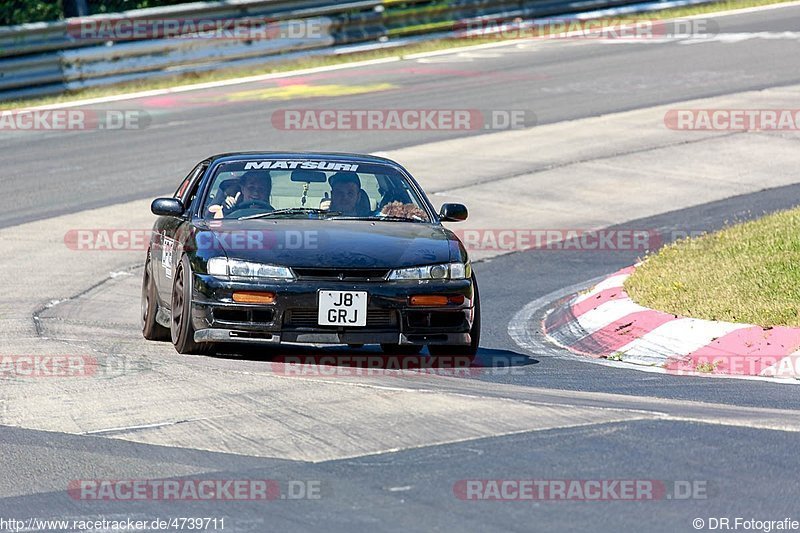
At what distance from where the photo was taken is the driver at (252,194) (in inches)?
392

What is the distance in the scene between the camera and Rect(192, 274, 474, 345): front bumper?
8.73m

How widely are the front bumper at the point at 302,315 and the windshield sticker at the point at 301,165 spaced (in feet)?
4.85

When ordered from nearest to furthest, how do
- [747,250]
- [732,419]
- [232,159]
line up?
[732,419] → [232,159] → [747,250]

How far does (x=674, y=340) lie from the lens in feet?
31.3

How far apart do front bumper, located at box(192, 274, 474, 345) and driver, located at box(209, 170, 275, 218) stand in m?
1.08

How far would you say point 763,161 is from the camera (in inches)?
725

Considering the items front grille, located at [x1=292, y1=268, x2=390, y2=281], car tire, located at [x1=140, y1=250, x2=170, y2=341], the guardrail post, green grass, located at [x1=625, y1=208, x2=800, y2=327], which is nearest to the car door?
car tire, located at [x1=140, y1=250, x2=170, y2=341]

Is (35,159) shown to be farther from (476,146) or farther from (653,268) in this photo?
(653,268)

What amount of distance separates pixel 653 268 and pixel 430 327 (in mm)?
3438

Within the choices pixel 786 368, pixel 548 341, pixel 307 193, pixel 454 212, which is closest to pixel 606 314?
pixel 548 341

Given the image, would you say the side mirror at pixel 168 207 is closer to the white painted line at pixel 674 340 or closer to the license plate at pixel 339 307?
the license plate at pixel 339 307

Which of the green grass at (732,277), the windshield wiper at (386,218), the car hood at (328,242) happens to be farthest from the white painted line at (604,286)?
the car hood at (328,242)

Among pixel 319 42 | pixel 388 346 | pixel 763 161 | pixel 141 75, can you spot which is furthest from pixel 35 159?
pixel 388 346

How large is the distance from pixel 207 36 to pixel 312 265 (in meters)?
16.4
